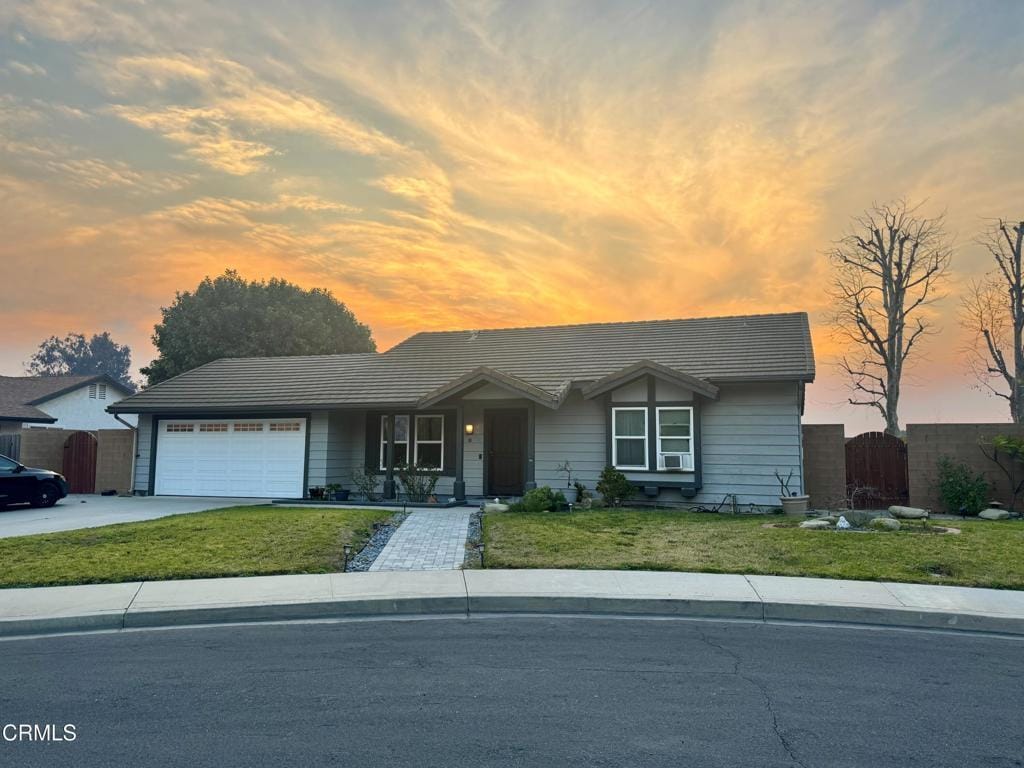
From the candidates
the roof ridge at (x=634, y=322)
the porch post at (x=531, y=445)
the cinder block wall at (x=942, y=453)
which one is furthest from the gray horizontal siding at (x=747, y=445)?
the roof ridge at (x=634, y=322)

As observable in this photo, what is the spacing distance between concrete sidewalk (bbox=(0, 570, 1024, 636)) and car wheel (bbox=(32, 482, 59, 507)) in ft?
35.6

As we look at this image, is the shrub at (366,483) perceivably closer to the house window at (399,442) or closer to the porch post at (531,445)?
the house window at (399,442)

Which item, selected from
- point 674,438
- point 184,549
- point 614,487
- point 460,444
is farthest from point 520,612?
point 460,444

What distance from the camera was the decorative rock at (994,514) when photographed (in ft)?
46.7

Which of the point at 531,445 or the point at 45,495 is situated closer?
the point at 531,445

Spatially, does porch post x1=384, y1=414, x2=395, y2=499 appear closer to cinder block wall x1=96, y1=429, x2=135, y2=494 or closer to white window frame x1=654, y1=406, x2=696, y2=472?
white window frame x1=654, y1=406, x2=696, y2=472

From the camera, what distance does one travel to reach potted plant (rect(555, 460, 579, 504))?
55.3 ft

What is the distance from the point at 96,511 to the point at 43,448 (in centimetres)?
778

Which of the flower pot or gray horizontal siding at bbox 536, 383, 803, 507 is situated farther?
gray horizontal siding at bbox 536, 383, 803, 507

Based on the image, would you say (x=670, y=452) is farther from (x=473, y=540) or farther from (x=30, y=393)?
(x=30, y=393)

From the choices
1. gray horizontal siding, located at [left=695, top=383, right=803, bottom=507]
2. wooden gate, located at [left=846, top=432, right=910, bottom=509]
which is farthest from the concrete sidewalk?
wooden gate, located at [left=846, top=432, right=910, bottom=509]

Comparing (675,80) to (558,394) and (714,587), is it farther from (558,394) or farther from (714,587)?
(714,587)

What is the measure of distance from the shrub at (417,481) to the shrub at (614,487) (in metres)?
4.52

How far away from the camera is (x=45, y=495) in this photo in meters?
17.3
